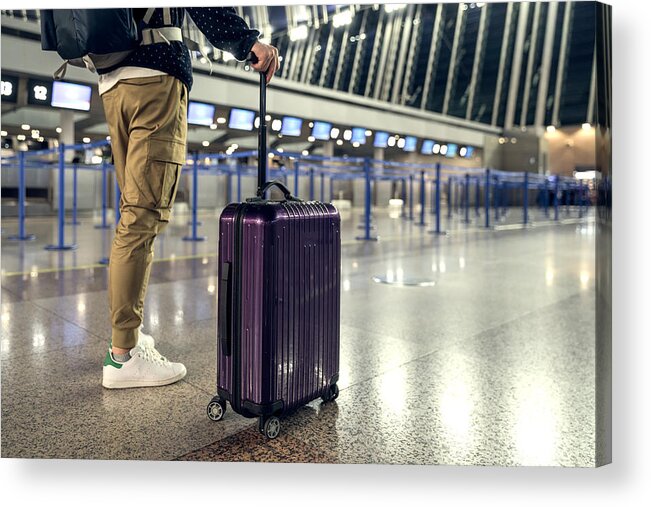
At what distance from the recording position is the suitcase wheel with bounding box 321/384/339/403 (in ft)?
4.45

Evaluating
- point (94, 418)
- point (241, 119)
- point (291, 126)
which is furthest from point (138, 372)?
point (291, 126)

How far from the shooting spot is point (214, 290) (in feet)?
10.3

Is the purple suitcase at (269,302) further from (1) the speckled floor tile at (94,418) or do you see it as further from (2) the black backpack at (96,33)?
(2) the black backpack at (96,33)

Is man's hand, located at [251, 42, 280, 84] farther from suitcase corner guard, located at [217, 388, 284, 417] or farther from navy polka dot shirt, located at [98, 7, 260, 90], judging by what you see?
suitcase corner guard, located at [217, 388, 284, 417]

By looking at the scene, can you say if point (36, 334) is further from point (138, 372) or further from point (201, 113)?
point (201, 113)

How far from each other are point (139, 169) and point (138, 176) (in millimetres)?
17

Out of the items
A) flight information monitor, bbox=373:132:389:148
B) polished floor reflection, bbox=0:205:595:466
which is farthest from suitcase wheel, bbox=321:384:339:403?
flight information monitor, bbox=373:132:389:148

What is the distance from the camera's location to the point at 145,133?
1312 millimetres

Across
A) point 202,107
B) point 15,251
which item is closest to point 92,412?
point 15,251

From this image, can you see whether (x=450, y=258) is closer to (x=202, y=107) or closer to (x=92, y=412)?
(x=92, y=412)

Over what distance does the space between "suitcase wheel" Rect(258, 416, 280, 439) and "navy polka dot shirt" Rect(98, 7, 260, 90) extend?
2.49ft

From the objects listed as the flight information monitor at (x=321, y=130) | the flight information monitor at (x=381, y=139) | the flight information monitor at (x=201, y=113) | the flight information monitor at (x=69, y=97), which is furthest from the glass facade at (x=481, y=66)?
the flight information monitor at (x=69, y=97)

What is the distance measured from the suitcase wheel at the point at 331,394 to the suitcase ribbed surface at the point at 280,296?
89 millimetres

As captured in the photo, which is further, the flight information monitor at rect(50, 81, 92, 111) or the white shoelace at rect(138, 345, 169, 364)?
the flight information monitor at rect(50, 81, 92, 111)
